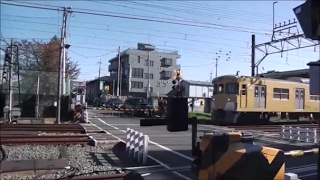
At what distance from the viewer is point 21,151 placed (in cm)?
902

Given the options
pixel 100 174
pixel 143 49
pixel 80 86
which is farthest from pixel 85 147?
pixel 143 49

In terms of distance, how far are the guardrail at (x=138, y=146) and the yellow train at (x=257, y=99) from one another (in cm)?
1236

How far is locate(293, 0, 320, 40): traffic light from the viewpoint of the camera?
2.09 m

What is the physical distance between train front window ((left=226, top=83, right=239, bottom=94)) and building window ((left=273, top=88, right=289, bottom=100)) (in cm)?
319

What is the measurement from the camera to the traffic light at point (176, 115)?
256 centimetres

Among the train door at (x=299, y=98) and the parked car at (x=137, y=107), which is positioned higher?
the train door at (x=299, y=98)

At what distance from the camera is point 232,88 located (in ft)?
70.0

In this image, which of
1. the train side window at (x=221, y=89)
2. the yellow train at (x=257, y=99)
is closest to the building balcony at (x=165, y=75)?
the yellow train at (x=257, y=99)

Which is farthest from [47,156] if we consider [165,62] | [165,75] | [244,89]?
[165,62]

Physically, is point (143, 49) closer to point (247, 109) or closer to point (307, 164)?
point (247, 109)

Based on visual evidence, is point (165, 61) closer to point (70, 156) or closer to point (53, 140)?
point (53, 140)

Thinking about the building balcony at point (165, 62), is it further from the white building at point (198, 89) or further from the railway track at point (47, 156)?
the railway track at point (47, 156)

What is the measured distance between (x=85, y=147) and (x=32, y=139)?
1.75 m

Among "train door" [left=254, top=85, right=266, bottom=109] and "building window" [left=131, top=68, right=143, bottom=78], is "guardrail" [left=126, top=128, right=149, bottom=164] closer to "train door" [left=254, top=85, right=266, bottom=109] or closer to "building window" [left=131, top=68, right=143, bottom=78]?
"train door" [left=254, top=85, right=266, bottom=109]
